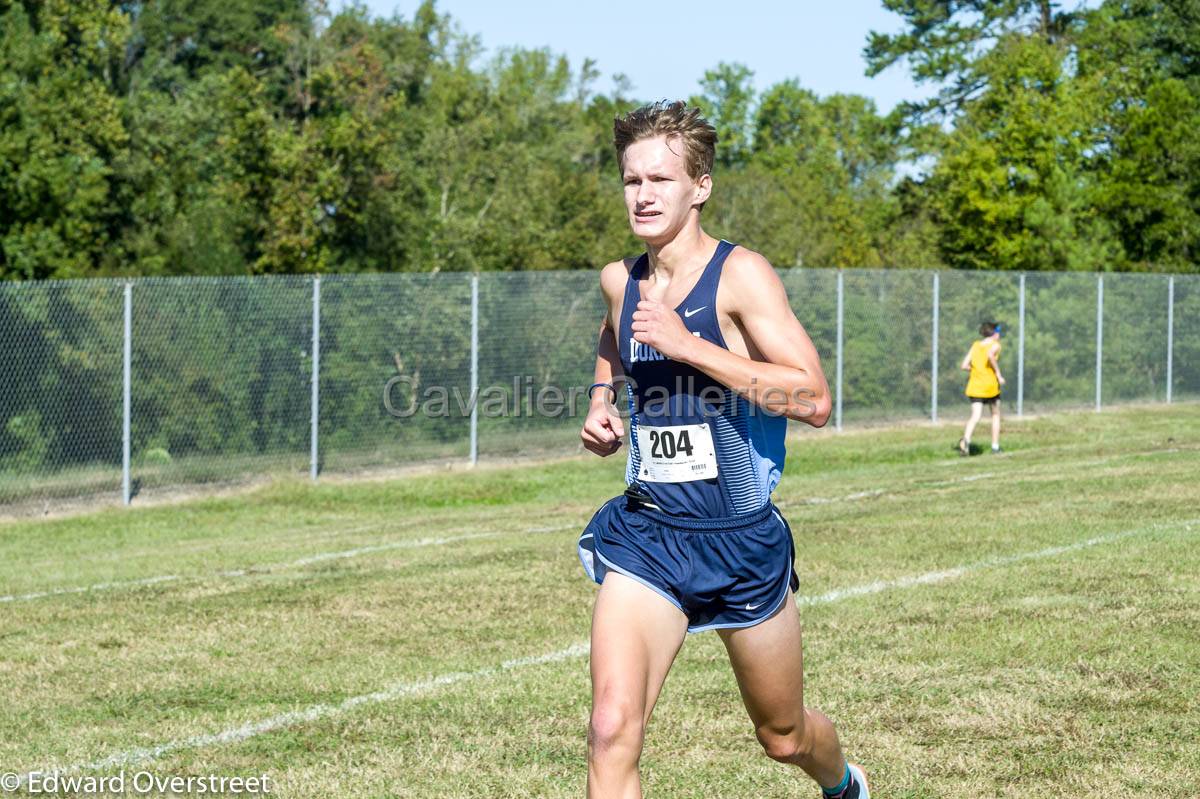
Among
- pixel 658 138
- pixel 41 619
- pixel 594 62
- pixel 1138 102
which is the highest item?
pixel 594 62

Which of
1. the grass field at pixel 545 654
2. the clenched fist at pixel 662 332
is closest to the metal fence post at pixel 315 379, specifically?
the grass field at pixel 545 654

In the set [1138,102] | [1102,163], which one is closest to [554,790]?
[1102,163]

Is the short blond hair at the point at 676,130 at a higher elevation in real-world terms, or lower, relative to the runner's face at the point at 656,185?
higher

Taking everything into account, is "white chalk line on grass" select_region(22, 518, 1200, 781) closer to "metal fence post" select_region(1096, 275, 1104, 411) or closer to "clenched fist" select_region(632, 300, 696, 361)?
"clenched fist" select_region(632, 300, 696, 361)

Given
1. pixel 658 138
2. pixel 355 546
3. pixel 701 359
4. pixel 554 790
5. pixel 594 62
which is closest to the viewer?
pixel 701 359

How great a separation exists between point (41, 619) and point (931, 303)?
729 inches

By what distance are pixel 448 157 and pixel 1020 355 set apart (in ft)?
68.5

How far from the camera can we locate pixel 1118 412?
26.7 m

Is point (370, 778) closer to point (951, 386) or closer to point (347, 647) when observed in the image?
point (347, 647)

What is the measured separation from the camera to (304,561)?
1131cm

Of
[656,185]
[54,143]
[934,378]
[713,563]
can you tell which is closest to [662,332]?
[656,185]

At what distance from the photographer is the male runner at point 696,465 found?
4059mm

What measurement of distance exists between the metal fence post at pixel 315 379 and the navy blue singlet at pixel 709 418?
523 inches

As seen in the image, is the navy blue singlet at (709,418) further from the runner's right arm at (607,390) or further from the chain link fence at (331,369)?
the chain link fence at (331,369)
